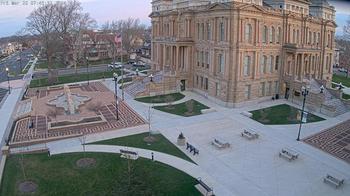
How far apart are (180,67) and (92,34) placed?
5703 cm

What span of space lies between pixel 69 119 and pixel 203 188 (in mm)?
19853

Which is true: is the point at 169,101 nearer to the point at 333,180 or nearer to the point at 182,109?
the point at 182,109

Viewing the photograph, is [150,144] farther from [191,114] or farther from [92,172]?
[191,114]

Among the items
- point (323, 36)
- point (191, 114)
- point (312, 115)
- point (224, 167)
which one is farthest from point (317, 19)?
point (224, 167)

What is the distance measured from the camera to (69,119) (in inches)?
1291

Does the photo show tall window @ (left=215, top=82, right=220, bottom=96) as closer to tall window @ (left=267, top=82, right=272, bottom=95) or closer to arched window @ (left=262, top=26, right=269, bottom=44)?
tall window @ (left=267, top=82, right=272, bottom=95)

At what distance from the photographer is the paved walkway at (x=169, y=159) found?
774 inches

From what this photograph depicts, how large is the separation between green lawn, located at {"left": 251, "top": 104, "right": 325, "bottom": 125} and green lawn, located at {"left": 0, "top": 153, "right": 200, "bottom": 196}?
15.9 metres

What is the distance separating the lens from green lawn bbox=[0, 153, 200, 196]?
61.1ft

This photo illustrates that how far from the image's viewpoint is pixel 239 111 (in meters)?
36.7

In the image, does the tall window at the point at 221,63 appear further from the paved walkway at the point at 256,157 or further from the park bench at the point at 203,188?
the park bench at the point at 203,188

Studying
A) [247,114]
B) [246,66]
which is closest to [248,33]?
[246,66]

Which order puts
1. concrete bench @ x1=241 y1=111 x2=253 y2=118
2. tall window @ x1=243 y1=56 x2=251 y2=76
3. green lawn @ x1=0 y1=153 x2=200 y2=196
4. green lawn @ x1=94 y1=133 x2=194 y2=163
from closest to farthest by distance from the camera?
green lawn @ x1=0 y1=153 x2=200 y2=196, green lawn @ x1=94 y1=133 x2=194 y2=163, concrete bench @ x1=241 y1=111 x2=253 y2=118, tall window @ x1=243 y1=56 x2=251 y2=76

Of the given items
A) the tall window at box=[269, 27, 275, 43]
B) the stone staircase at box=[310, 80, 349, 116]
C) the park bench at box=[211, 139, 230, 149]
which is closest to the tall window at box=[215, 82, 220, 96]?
the tall window at box=[269, 27, 275, 43]
